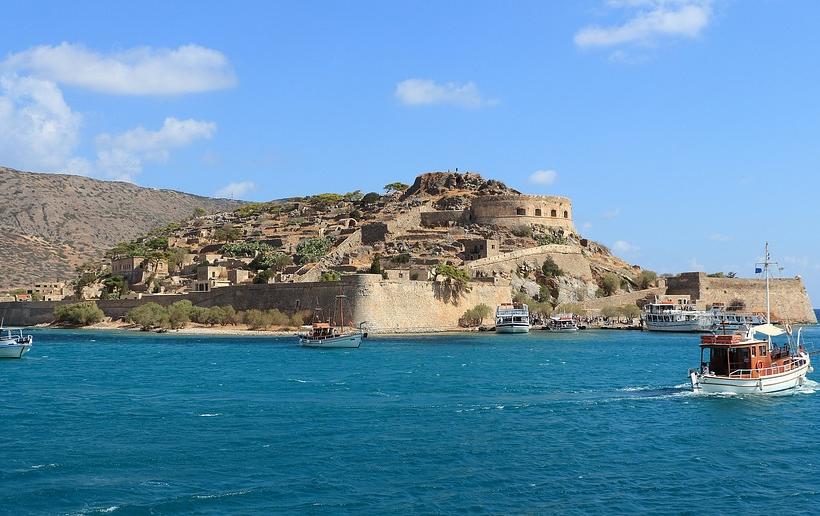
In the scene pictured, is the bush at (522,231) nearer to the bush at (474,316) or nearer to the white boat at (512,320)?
the bush at (474,316)

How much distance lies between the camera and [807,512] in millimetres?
15031

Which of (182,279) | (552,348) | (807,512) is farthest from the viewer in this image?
(182,279)

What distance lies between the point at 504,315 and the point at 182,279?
23157 mm

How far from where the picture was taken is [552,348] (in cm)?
4709

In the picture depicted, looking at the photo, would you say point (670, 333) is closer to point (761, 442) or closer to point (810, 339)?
point (810, 339)

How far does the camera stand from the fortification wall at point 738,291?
70.6 metres

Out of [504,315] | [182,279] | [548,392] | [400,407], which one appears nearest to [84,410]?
[400,407]

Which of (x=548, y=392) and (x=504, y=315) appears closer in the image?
(x=548, y=392)

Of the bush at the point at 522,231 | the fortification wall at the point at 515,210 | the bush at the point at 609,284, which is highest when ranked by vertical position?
the fortification wall at the point at 515,210

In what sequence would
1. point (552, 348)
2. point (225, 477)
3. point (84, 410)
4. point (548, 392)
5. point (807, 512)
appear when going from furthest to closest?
point (552, 348) → point (548, 392) → point (84, 410) → point (225, 477) → point (807, 512)

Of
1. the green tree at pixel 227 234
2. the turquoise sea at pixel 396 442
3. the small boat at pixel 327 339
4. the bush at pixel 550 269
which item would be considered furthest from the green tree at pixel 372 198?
the turquoise sea at pixel 396 442

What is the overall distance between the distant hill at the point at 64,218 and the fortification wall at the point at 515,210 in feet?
145

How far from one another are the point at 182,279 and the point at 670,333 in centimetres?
3307

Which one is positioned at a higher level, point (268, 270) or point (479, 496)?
point (268, 270)
